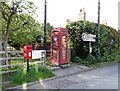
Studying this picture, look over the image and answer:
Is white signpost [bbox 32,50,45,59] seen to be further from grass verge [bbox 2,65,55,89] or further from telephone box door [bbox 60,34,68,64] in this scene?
telephone box door [bbox 60,34,68,64]

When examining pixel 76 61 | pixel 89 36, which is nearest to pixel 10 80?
pixel 76 61

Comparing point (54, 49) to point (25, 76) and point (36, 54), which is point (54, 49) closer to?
point (36, 54)

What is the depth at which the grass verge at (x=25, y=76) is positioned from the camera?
5070mm

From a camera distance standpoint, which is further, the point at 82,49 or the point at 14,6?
the point at 82,49

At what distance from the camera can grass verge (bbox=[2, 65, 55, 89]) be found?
507cm

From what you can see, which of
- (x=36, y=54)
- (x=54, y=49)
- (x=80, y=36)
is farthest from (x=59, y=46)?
(x=80, y=36)

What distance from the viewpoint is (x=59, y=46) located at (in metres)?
7.76

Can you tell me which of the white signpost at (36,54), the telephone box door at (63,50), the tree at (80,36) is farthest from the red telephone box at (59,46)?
the tree at (80,36)

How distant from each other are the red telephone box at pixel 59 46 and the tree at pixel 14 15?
198 cm

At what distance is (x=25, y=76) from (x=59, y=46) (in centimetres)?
310

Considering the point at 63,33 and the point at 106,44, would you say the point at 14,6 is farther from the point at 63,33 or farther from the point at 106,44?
the point at 106,44

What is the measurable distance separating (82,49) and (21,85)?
23.1ft

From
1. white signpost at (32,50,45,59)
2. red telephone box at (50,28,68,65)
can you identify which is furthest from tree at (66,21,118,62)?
white signpost at (32,50,45,59)

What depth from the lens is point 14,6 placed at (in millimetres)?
6316
